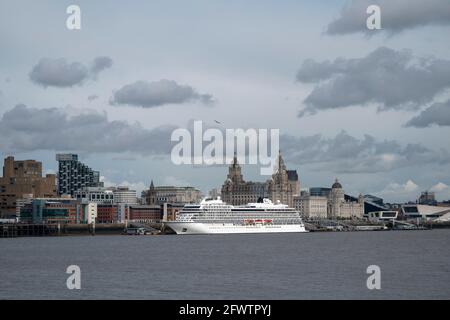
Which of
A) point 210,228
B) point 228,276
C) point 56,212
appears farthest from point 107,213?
point 228,276

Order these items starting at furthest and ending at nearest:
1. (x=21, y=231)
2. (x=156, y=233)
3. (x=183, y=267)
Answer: (x=156, y=233), (x=21, y=231), (x=183, y=267)

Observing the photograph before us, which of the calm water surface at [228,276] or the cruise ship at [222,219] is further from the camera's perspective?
the cruise ship at [222,219]

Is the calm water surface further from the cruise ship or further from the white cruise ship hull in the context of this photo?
the cruise ship

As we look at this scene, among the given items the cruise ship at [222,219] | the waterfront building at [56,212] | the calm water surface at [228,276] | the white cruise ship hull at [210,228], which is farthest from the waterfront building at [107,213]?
the calm water surface at [228,276]

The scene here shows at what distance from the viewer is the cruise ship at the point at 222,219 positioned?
15125 cm

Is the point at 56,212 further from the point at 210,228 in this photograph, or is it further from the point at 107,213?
the point at 210,228

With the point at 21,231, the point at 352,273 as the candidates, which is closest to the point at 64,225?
the point at 21,231

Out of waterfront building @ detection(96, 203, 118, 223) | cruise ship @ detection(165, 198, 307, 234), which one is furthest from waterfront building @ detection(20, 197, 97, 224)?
cruise ship @ detection(165, 198, 307, 234)

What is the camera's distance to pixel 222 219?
502 feet

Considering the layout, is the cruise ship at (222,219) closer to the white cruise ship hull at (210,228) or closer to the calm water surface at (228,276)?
the white cruise ship hull at (210,228)

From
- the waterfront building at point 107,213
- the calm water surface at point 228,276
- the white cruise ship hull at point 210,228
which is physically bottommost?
the calm water surface at point 228,276

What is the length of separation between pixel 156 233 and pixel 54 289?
121921 millimetres
